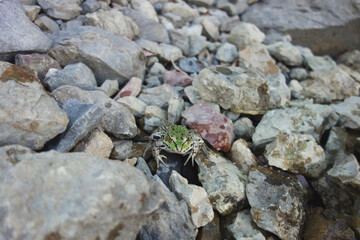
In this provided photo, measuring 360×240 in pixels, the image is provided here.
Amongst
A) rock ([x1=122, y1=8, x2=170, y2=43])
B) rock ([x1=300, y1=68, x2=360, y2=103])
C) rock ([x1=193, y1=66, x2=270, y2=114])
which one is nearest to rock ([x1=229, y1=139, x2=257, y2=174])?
rock ([x1=193, y1=66, x2=270, y2=114])

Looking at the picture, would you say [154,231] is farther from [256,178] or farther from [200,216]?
[256,178]

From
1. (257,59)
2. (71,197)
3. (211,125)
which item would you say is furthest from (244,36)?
(71,197)

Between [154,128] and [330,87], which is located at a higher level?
[330,87]

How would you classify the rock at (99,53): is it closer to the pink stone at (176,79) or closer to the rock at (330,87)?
the pink stone at (176,79)

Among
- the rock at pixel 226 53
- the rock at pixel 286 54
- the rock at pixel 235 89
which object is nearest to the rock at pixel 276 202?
the rock at pixel 235 89

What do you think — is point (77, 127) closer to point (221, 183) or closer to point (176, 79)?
point (221, 183)

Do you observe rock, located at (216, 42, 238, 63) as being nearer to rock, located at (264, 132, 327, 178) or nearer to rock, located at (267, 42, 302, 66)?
rock, located at (267, 42, 302, 66)
